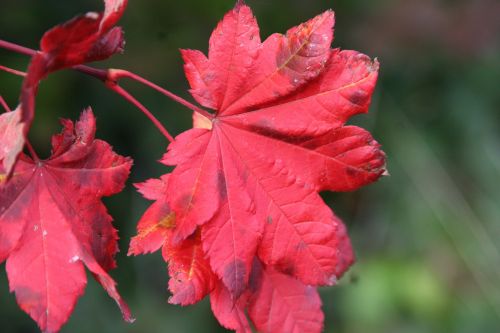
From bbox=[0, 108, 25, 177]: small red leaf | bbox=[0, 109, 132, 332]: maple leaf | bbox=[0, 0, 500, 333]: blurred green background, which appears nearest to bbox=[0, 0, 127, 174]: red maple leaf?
bbox=[0, 108, 25, 177]: small red leaf

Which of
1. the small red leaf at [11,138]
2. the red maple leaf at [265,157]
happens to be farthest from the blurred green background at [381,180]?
the small red leaf at [11,138]

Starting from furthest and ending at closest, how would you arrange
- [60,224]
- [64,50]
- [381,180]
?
[381,180] → [60,224] → [64,50]

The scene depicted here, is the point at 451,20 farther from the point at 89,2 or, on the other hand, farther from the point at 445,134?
the point at 89,2

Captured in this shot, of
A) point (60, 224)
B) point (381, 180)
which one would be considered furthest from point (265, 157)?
point (381, 180)

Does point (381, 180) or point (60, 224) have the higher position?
point (60, 224)

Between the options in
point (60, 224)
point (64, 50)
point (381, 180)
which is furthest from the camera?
point (381, 180)

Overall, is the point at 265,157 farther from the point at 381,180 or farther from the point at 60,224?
the point at 381,180

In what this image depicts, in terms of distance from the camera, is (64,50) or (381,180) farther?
(381,180)
